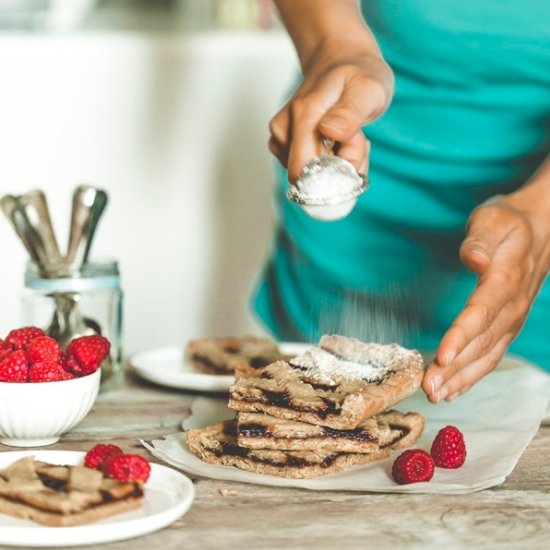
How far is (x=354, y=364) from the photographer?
1338 mm

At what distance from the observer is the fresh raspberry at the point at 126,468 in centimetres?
102

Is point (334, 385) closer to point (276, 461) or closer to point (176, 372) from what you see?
point (276, 461)

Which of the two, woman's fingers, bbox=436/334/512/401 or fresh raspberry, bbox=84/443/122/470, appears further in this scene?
woman's fingers, bbox=436/334/512/401

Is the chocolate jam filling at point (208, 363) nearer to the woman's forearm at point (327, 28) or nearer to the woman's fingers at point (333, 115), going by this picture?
the woman's fingers at point (333, 115)

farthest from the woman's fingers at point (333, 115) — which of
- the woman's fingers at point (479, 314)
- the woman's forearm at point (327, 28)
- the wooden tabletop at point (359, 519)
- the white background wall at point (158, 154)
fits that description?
the white background wall at point (158, 154)

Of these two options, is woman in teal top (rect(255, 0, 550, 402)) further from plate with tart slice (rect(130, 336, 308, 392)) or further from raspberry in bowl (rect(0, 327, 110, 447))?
raspberry in bowl (rect(0, 327, 110, 447))

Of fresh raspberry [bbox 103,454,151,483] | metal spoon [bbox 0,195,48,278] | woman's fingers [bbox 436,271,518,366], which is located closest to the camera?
fresh raspberry [bbox 103,454,151,483]

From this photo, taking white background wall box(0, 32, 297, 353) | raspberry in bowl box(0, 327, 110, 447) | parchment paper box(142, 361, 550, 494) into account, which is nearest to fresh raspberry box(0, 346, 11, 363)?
raspberry in bowl box(0, 327, 110, 447)

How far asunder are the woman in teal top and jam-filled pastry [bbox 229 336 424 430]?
18 cm

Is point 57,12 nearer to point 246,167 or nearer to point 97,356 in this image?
point 246,167

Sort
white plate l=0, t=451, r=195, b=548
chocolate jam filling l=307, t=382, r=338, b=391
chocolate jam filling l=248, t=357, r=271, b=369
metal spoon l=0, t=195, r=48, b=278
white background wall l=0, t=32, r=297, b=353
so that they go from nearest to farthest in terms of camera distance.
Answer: white plate l=0, t=451, r=195, b=548, chocolate jam filling l=307, t=382, r=338, b=391, metal spoon l=0, t=195, r=48, b=278, chocolate jam filling l=248, t=357, r=271, b=369, white background wall l=0, t=32, r=297, b=353

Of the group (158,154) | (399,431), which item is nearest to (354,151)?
(399,431)

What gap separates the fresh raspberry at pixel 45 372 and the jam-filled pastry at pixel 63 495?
7.9 inches

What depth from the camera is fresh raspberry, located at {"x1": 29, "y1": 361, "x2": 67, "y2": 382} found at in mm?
1224
